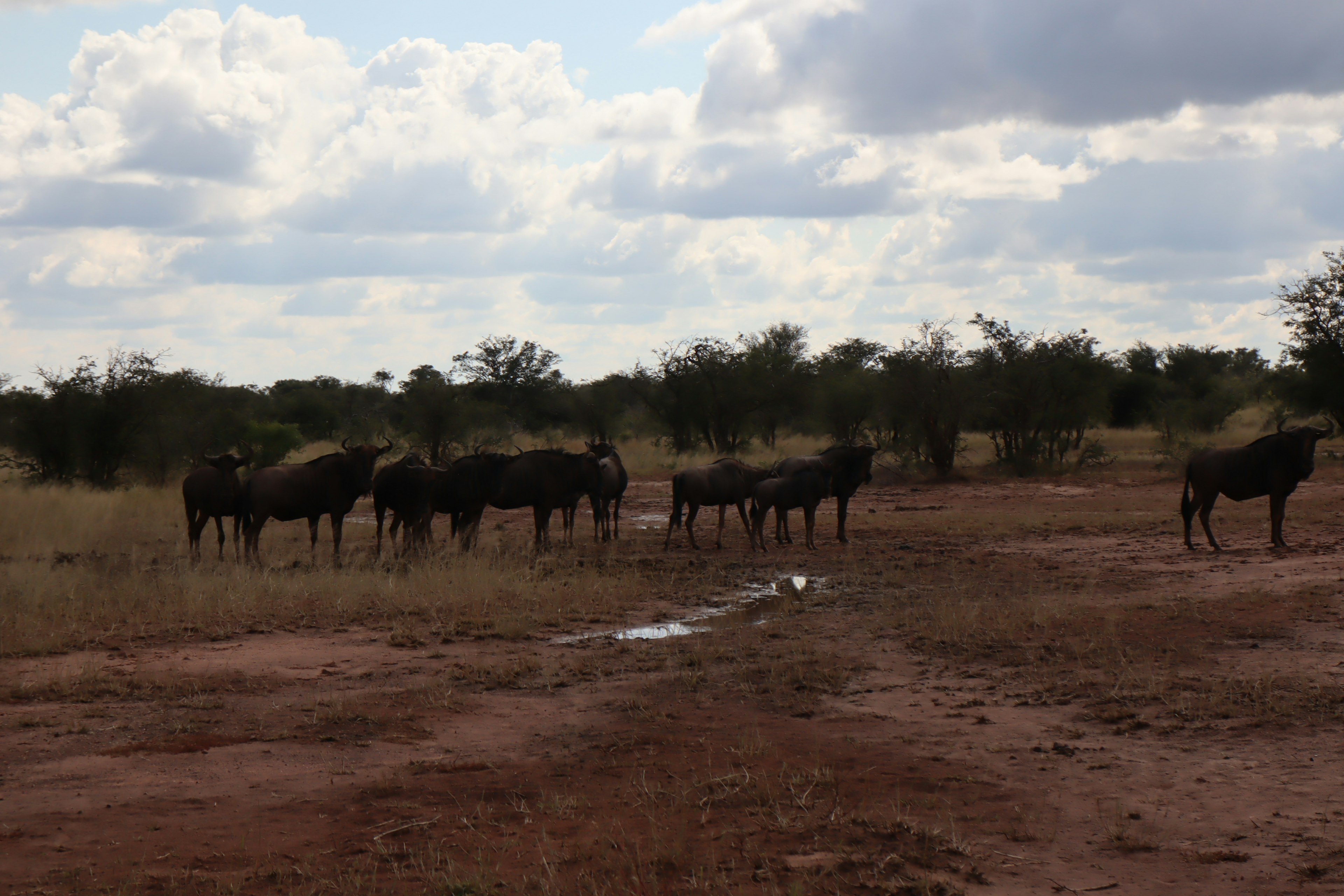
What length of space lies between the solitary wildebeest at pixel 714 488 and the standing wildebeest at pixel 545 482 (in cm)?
129

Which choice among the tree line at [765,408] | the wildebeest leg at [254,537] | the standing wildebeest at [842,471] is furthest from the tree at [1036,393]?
the wildebeest leg at [254,537]

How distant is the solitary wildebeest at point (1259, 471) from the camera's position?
47.9 ft

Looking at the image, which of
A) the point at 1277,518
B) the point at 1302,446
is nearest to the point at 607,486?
the point at 1277,518

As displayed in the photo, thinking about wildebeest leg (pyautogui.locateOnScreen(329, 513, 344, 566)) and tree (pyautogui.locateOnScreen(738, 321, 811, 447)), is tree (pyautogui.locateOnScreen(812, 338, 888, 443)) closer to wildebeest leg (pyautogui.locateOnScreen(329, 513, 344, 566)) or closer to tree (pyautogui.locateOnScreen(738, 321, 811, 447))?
tree (pyautogui.locateOnScreen(738, 321, 811, 447))

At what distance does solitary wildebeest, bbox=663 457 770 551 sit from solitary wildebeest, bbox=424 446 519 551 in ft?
8.90

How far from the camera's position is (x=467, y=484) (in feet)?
51.0

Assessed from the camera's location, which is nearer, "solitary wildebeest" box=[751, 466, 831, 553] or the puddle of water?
the puddle of water

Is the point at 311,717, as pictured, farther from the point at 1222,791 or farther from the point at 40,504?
the point at 40,504

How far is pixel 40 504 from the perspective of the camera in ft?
60.6

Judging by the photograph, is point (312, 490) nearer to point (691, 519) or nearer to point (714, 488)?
point (691, 519)

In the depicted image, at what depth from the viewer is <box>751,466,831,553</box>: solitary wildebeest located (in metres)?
16.3

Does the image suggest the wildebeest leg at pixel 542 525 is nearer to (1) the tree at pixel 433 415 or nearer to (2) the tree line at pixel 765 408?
(2) the tree line at pixel 765 408

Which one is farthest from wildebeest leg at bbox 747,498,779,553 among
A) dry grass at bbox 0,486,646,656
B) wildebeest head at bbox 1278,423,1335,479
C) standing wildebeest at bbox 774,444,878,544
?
wildebeest head at bbox 1278,423,1335,479

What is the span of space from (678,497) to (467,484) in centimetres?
327
